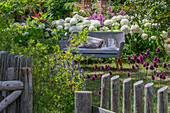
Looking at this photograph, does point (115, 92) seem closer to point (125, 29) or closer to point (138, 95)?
point (138, 95)

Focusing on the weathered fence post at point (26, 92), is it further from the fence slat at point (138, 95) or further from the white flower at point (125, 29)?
the white flower at point (125, 29)

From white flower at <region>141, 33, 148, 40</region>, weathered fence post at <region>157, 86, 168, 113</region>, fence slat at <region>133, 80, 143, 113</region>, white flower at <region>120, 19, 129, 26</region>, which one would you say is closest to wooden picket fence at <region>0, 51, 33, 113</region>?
fence slat at <region>133, 80, 143, 113</region>

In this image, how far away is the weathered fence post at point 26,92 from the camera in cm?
273

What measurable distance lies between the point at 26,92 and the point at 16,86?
0.12 metres

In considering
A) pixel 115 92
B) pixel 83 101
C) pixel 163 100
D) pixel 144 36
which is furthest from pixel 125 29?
pixel 163 100

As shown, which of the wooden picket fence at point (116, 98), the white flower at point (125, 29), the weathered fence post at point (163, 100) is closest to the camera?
the weathered fence post at point (163, 100)

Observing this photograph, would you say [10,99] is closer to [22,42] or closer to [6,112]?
[6,112]

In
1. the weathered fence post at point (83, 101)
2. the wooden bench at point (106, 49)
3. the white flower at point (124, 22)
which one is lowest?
the weathered fence post at point (83, 101)

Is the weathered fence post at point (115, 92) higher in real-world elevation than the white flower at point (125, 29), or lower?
lower

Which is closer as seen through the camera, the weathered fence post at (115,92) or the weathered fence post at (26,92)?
the weathered fence post at (115,92)

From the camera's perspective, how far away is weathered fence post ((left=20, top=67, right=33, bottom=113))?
2725 mm

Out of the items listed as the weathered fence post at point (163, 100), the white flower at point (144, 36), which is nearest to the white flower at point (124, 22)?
the white flower at point (144, 36)

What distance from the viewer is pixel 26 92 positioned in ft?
9.05

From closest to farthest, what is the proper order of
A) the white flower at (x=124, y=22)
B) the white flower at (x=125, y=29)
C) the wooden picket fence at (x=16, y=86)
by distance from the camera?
the wooden picket fence at (x=16, y=86) < the white flower at (x=125, y=29) < the white flower at (x=124, y=22)
